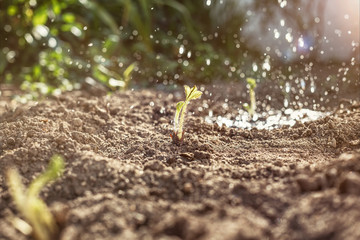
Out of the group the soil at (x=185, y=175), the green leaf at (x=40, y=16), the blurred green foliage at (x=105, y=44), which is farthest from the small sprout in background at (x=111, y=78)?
the soil at (x=185, y=175)

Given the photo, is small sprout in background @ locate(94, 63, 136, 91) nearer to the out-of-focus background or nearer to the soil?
the out-of-focus background

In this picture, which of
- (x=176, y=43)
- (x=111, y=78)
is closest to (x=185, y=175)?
(x=111, y=78)

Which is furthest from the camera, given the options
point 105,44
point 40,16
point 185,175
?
point 105,44

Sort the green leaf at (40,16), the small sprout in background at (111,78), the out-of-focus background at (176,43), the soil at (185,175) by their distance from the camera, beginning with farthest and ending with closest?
1. the out-of-focus background at (176,43)
2. the small sprout in background at (111,78)
3. the green leaf at (40,16)
4. the soil at (185,175)

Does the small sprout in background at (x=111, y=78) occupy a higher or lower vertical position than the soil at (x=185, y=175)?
higher

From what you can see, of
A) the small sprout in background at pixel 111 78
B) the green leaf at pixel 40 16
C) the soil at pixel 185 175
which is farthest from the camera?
the small sprout in background at pixel 111 78

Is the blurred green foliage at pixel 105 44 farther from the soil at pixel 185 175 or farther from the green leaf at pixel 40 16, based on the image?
the soil at pixel 185 175

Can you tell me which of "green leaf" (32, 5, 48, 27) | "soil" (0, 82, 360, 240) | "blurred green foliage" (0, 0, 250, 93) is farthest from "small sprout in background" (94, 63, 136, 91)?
"soil" (0, 82, 360, 240)

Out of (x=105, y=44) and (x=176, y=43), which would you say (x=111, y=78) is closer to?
(x=105, y=44)
